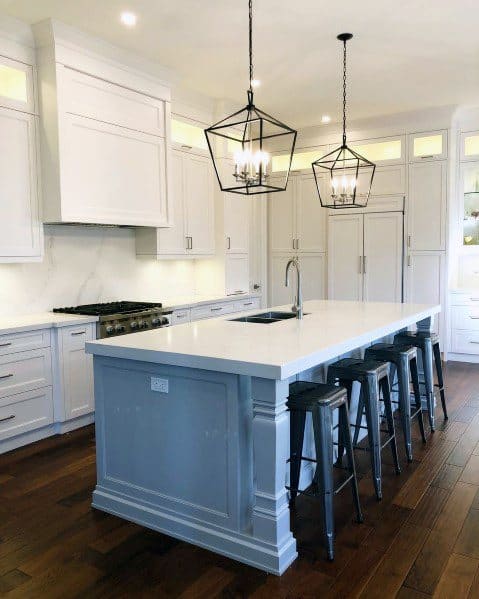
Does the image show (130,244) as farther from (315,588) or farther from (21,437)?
(315,588)

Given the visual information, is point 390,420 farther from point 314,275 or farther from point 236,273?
point 314,275

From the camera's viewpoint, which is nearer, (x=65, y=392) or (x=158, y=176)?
(x=65, y=392)

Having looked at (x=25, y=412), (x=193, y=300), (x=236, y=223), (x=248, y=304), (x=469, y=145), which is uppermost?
(x=469, y=145)

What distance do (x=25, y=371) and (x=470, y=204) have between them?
5.20m

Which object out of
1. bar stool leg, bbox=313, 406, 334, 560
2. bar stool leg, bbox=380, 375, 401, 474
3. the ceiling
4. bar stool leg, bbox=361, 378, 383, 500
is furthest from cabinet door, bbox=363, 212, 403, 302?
bar stool leg, bbox=313, 406, 334, 560

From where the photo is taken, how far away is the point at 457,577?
210 centimetres

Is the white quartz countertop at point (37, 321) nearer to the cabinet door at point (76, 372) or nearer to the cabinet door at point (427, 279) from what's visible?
the cabinet door at point (76, 372)

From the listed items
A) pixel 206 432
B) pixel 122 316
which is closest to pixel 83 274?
pixel 122 316

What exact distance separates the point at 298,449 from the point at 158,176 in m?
3.10

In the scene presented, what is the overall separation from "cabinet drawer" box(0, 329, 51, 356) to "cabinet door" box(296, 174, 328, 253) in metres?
4.00

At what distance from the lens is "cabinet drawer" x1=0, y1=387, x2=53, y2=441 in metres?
3.48

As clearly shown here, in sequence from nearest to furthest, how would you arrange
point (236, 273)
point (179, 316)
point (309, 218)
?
point (179, 316)
point (236, 273)
point (309, 218)

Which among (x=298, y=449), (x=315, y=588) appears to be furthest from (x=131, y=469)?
(x=315, y=588)

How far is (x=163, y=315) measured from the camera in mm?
4695
